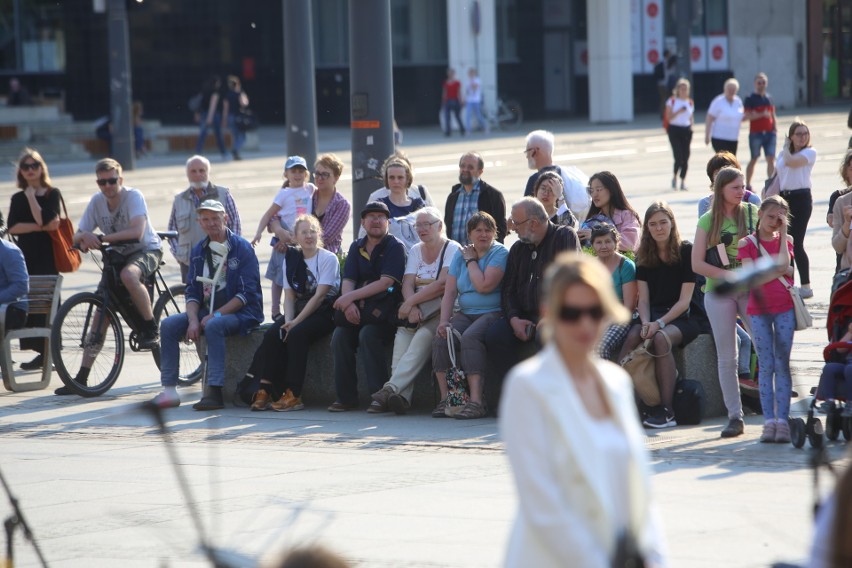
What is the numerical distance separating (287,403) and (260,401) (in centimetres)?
20

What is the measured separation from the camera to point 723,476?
314 inches

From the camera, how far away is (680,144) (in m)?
24.7

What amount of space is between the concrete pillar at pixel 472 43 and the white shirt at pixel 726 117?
21.6 meters

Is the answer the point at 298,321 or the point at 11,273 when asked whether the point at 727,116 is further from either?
the point at 11,273

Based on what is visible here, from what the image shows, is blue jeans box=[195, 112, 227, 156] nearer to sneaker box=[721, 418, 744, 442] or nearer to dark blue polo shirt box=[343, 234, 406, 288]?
dark blue polo shirt box=[343, 234, 406, 288]

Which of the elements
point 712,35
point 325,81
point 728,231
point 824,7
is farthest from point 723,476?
point 824,7

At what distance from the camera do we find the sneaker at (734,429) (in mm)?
9086

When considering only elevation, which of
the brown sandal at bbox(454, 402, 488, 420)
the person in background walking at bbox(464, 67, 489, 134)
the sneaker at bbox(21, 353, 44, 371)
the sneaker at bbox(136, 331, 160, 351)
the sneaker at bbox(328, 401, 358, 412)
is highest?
the person in background walking at bbox(464, 67, 489, 134)

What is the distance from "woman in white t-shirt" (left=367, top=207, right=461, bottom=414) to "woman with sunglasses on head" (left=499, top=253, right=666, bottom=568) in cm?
656

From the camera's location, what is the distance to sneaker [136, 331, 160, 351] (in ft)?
39.2

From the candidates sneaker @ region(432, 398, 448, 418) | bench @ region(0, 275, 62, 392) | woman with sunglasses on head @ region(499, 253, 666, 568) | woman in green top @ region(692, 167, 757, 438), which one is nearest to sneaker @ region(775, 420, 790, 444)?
woman in green top @ region(692, 167, 757, 438)

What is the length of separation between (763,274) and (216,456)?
18.5ft

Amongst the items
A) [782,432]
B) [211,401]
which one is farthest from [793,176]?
[211,401]

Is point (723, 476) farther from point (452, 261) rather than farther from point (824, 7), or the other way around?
point (824, 7)
